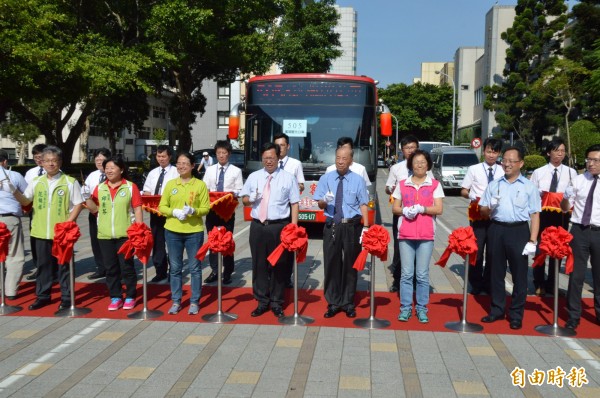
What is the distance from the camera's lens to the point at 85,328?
643cm

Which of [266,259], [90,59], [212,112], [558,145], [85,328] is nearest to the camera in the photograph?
[85,328]

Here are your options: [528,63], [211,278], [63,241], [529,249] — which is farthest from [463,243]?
[528,63]

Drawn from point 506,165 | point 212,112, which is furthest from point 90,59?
point 212,112

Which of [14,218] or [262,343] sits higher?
[14,218]

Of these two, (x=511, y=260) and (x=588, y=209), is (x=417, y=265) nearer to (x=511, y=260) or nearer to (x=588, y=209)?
(x=511, y=260)

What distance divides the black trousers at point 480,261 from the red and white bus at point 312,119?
13.6 ft

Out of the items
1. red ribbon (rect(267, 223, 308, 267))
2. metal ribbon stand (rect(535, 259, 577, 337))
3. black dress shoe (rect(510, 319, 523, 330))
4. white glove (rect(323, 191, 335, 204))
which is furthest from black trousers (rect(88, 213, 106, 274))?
metal ribbon stand (rect(535, 259, 577, 337))

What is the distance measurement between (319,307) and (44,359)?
123 inches

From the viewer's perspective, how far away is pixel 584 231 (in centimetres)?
649

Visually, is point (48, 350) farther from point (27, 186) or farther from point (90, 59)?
point (90, 59)

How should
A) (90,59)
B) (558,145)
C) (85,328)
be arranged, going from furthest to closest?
(90,59) < (558,145) < (85,328)

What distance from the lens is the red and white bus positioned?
12.1m

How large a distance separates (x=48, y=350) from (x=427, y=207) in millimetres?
3960

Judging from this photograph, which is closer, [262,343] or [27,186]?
[262,343]
